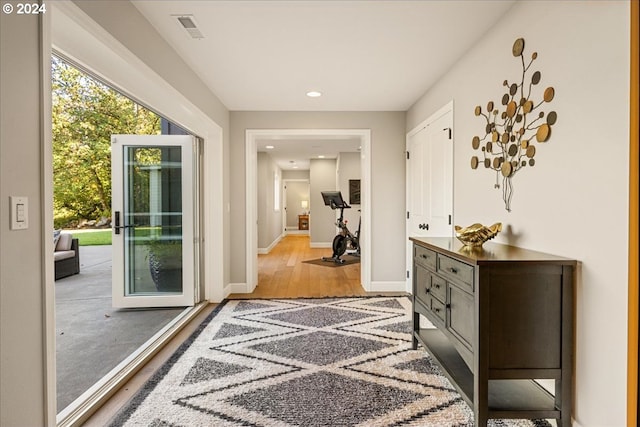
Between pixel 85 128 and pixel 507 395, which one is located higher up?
pixel 85 128

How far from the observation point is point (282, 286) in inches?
190

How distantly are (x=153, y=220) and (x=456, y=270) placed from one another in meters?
3.23

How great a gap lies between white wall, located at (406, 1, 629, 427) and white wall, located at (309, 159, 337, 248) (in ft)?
23.6

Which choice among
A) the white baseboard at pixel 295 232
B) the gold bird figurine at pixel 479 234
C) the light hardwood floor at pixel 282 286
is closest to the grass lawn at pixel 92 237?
the light hardwood floor at pixel 282 286

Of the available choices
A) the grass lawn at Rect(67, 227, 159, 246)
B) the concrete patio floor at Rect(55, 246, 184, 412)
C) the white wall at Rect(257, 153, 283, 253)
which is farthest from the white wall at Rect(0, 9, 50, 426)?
the grass lawn at Rect(67, 227, 159, 246)

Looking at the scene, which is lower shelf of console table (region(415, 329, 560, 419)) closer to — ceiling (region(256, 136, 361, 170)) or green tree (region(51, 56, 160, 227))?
ceiling (region(256, 136, 361, 170))

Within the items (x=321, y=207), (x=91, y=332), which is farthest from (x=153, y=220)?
(x=321, y=207)

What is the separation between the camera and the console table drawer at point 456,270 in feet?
A: 5.66

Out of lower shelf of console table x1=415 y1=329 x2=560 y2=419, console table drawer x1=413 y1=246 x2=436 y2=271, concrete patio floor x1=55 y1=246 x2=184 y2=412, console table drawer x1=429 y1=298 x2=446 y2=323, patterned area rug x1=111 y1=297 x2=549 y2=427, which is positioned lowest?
concrete patio floor x1=55 y1=246 x2=184 y2=412

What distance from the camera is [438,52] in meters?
2.79

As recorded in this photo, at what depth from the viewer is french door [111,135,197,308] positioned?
363 cm

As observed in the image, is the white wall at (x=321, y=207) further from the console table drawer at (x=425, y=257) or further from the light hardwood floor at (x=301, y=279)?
the console table drawer at (x=425, y=257)

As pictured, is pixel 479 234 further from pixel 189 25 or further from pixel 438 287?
pixel 189 25

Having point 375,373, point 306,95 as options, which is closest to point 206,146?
point 306,95
